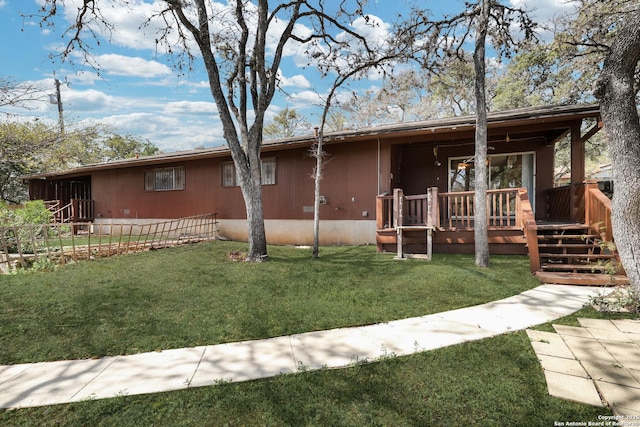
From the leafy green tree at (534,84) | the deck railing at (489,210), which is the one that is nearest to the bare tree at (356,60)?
the deck railing at (489,210)

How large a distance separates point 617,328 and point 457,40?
281 inches

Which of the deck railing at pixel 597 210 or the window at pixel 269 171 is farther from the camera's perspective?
the window at pixel 269 171

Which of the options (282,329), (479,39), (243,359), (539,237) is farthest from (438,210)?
(243,359)

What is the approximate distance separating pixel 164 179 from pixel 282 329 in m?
11.8

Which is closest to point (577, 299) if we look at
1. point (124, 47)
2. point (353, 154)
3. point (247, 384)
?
point (247, 384)

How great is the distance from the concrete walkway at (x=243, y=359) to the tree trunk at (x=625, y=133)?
109 cm

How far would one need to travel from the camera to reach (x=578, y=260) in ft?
19.6

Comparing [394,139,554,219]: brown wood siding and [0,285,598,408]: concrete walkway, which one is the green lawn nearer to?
[0,285,598,408]: concrete walkway

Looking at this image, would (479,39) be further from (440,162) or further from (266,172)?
(266,172)

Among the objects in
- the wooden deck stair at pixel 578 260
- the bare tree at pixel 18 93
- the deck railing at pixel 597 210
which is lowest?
the wooden deck stair at pixel 578 260

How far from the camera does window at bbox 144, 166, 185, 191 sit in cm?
1282

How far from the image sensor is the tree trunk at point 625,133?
11.3ft

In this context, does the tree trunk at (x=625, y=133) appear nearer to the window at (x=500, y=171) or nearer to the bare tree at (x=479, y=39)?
the bare tree at (x=479, y=39)

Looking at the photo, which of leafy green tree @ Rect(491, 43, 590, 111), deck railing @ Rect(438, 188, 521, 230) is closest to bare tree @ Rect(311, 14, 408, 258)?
deck railing @ Rect(438, 188, 521, 230)
